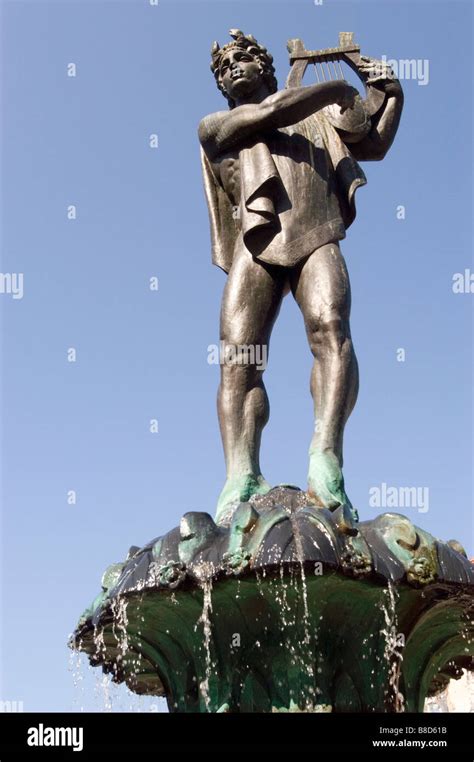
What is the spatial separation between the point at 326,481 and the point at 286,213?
2.19m

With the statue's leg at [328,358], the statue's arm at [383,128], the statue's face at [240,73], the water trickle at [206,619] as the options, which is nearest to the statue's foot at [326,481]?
the statue's leg at [328,358]

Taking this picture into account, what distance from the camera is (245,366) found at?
817 centimetres

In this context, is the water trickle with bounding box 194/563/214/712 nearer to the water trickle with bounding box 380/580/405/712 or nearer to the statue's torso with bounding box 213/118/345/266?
the water trickle with bounding box 380/580/405/712

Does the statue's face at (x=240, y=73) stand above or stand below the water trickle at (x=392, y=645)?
above

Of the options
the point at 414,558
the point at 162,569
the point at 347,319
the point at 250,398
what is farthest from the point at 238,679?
the point at 347,319

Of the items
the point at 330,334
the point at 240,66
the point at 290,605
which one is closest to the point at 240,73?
the point at 240,66

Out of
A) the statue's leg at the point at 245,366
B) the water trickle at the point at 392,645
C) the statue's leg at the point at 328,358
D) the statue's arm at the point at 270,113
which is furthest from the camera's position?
the statue's arm at the point at 270,113

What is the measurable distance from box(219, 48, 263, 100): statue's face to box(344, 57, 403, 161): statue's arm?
34.9 inches

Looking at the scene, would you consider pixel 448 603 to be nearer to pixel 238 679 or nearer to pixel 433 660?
pixel 433 660

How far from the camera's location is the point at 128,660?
8.06m

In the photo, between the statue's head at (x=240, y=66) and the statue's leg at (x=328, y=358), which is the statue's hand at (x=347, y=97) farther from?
the statue's leg at (x=328, y=358)

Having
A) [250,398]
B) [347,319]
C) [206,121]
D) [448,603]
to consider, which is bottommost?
[448,603]

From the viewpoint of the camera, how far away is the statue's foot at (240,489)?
765 centimetres

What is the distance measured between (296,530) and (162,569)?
84 cm
